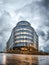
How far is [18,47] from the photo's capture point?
12488 centimetres

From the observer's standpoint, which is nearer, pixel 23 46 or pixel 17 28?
pixel 23 46

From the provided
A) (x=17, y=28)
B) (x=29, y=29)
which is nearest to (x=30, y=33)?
(x=29, y=29)

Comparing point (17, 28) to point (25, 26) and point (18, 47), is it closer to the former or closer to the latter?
point (25, 26)

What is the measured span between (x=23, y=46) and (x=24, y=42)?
388 cm

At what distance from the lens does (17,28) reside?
13550 centimetres

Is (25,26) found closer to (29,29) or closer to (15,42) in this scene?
(29,29)

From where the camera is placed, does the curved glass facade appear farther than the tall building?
Yes

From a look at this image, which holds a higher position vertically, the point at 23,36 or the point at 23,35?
the point at 23,35

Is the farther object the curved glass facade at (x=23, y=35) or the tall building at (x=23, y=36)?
the curved glass facade at (x=23, y=35)

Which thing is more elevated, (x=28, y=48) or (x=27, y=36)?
(x=27, y=36)

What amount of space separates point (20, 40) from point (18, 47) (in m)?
5.97

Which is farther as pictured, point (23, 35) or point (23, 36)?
point (23, 35)

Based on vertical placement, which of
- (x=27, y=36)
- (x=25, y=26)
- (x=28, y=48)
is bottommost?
(x=28, y=48)

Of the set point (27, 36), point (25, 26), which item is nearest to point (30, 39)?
point (27, 36)
